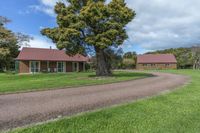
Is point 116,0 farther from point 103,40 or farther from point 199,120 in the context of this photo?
point 199,120

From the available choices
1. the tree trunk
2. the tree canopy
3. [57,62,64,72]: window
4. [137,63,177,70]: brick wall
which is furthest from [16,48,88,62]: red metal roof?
[137,63,177,70]: brick wall

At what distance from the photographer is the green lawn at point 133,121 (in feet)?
21.8

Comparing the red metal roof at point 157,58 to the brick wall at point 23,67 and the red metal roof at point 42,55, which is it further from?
the brick wall at point 23,67

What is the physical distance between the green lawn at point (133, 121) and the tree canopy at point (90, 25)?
1790 centimetres

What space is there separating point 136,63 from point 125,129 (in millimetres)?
85203

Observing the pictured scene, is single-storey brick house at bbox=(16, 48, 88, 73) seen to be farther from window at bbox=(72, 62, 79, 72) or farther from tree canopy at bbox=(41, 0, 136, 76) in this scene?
tree canopy at bbox=(41, 0, 136, 76)

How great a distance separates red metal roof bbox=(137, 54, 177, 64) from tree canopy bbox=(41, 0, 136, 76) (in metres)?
61.6

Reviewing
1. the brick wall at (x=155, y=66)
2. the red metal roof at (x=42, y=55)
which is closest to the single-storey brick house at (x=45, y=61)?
the red metal roof at (x=42, y=55)

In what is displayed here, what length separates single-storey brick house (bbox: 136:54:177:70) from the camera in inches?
3438

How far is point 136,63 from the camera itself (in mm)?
91125

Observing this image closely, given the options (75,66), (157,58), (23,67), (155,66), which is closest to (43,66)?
(23,67)

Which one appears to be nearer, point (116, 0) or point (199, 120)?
point (199, 120)

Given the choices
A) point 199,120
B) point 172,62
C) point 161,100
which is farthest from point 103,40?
point 172,62

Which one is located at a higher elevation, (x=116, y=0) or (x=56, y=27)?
(x=116, y=0)
